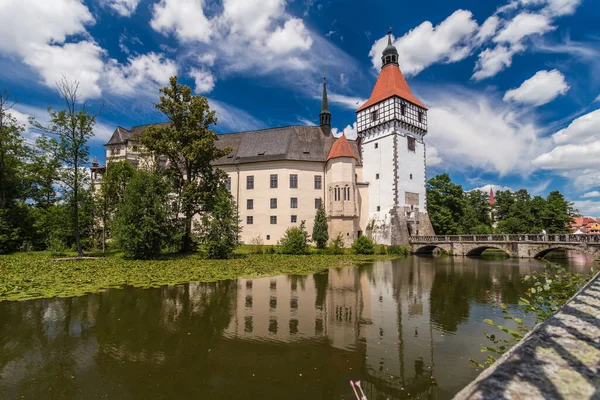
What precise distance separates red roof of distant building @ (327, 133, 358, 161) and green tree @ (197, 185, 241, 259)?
17132 millimetres

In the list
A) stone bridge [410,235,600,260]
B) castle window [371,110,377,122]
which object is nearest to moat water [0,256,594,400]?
stone bridge [410,235,600,260]

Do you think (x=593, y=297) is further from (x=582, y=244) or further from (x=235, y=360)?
(x=582, y=244)

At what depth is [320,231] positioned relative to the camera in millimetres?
34469

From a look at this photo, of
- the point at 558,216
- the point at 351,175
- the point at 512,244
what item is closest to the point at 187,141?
the point at 351,175

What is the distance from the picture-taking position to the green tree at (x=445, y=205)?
4272cm

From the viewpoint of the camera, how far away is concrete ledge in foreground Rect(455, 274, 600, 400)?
1205 mm

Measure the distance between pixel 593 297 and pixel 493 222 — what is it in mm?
67072

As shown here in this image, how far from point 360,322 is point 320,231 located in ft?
84.8

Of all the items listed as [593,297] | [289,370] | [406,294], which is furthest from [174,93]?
[593,297]

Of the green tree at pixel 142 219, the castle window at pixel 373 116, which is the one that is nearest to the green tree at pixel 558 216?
the castle window at pixel 373 116

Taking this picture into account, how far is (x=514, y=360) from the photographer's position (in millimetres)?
1515

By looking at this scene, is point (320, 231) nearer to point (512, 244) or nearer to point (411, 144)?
point (411, 144)

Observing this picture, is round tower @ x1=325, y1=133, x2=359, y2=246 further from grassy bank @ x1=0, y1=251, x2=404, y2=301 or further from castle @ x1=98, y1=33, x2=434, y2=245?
grassy bank @ x1=0, y1=251, x2=404, y2=301

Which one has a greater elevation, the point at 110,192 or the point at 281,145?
the point at 281,145
